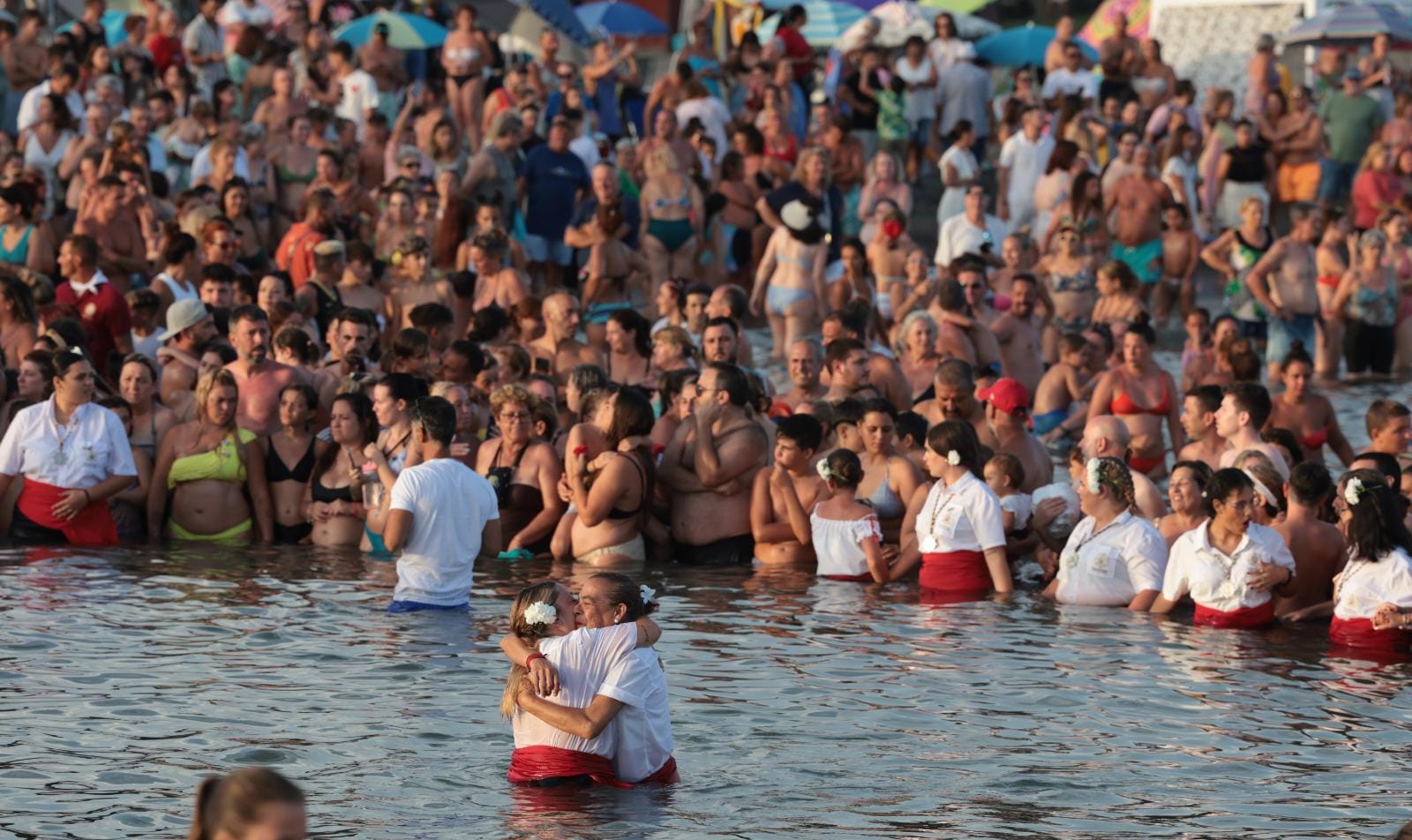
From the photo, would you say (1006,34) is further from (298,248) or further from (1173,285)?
(298,248)

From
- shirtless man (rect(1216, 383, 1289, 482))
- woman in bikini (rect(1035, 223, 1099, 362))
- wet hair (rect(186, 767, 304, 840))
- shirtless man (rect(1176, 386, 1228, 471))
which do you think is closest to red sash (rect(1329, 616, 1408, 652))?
shirtless man (rect(1216, 383, 1289, 482))

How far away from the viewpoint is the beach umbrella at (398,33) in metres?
25.6

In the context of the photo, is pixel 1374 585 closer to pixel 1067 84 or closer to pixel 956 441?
pixel 956 441

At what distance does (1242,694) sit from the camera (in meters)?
10.1

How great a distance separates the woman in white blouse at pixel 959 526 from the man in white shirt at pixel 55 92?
11243 mm

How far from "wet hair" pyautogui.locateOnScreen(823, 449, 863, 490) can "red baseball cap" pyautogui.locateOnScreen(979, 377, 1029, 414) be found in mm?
1398

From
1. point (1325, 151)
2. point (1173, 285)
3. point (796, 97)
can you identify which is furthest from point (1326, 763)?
A: point (1325, 151)

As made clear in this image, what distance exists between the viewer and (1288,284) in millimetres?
20578

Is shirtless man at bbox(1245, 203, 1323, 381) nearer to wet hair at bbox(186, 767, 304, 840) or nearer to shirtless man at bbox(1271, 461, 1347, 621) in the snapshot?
shirtless man at bbox(1271, 461, 1347, 621)

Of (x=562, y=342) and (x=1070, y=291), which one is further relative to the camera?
(x=1070, y=291)

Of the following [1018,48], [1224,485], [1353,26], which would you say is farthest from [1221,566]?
[1018,48]

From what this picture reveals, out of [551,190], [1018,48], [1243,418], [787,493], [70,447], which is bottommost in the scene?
[787,493]

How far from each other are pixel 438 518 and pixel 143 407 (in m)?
3.69

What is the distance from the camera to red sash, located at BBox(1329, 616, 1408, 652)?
427 inches
